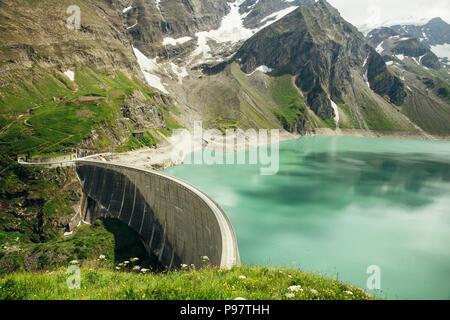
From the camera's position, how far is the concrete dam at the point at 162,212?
16.1 metres

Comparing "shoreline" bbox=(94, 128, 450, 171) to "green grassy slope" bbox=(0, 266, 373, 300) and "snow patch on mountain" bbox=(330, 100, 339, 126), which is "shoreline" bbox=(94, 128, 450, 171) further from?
"snow patch on mountain" bbox=(330, 100, 339, 126)

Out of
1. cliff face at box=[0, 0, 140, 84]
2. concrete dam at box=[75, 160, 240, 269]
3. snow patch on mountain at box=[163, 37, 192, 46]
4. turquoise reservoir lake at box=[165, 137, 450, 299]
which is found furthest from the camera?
snow patch on mountain at box=[163, 37, 192, 46]

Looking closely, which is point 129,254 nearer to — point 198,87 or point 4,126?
point 4,126

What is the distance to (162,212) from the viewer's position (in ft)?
78.5

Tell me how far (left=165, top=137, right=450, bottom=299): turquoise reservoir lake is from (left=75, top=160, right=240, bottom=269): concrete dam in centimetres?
617

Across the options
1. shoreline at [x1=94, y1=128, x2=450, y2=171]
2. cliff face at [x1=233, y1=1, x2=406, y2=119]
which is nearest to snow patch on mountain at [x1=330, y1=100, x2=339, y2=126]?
cliff face at [x1=233, y1=1, x2=406, y2=119]

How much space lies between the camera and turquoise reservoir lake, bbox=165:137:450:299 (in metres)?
21.0

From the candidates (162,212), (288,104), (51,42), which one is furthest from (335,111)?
(162,212)

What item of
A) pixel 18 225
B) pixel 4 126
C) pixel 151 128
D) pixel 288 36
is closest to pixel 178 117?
pixel 151 128

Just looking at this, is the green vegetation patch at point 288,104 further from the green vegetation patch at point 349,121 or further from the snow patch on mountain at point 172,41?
the snow patch on mountain at point 172,41

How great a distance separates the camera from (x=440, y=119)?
566ft

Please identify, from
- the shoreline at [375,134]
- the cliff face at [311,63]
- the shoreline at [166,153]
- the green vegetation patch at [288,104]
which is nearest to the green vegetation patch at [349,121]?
the shoreline at [375,134]

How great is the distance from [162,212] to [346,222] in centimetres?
2209

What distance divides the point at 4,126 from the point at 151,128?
3559cm
